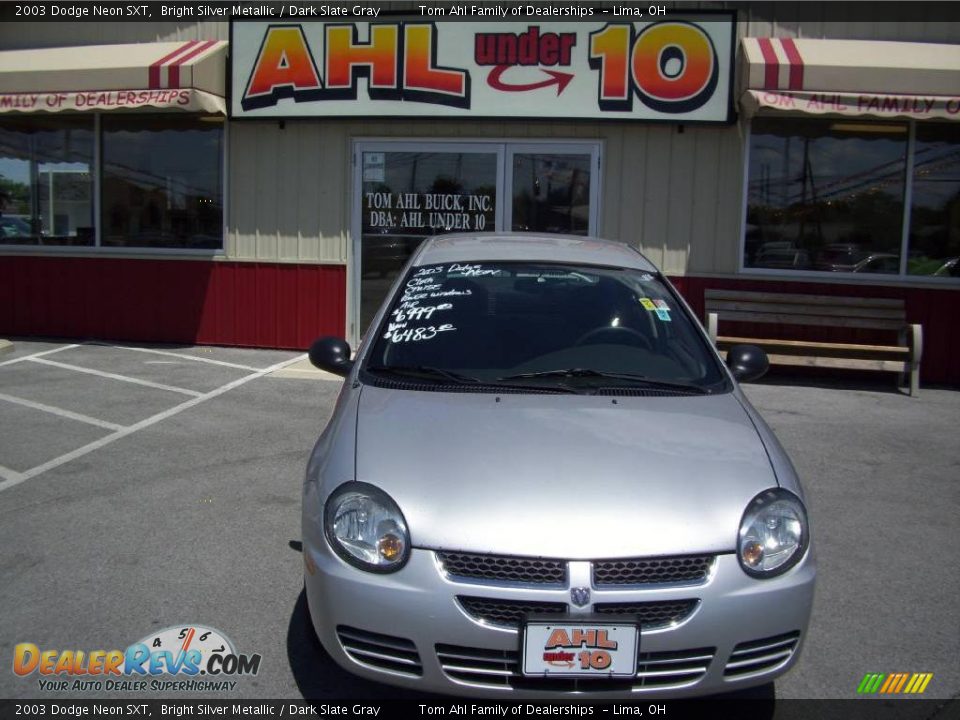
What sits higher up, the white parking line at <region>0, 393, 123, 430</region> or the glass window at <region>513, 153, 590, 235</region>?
the glass window at <region>513, 153, 590, 235</region>

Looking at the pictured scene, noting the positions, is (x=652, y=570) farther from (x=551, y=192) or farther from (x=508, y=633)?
(x=551, y=192)

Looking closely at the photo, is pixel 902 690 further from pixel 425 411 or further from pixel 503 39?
pixel 503 39

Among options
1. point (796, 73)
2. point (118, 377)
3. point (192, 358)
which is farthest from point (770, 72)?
point (118, 377)

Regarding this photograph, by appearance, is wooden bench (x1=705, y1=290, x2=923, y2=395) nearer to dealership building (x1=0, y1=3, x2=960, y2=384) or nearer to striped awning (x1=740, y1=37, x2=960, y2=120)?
dealership building (x1=0, y1=3, x2=960, y2=384)

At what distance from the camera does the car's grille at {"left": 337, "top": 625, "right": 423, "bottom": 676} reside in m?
2.75

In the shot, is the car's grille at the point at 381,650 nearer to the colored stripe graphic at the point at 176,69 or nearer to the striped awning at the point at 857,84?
Result: the striped awning at the point at 857,84

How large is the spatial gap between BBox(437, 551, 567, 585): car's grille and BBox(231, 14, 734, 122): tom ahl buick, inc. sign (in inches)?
307

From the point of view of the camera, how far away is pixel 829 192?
387 inches

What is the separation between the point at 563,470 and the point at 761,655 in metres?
0.84

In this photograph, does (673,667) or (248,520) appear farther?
(248,520)

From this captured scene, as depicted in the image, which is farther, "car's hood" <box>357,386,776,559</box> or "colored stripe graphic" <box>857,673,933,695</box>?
"colored stripe graphic" <box>857,673,933,695</box>

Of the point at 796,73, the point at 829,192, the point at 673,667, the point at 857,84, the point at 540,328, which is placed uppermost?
the point at 796,73

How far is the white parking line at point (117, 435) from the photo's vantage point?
5.75 metres
